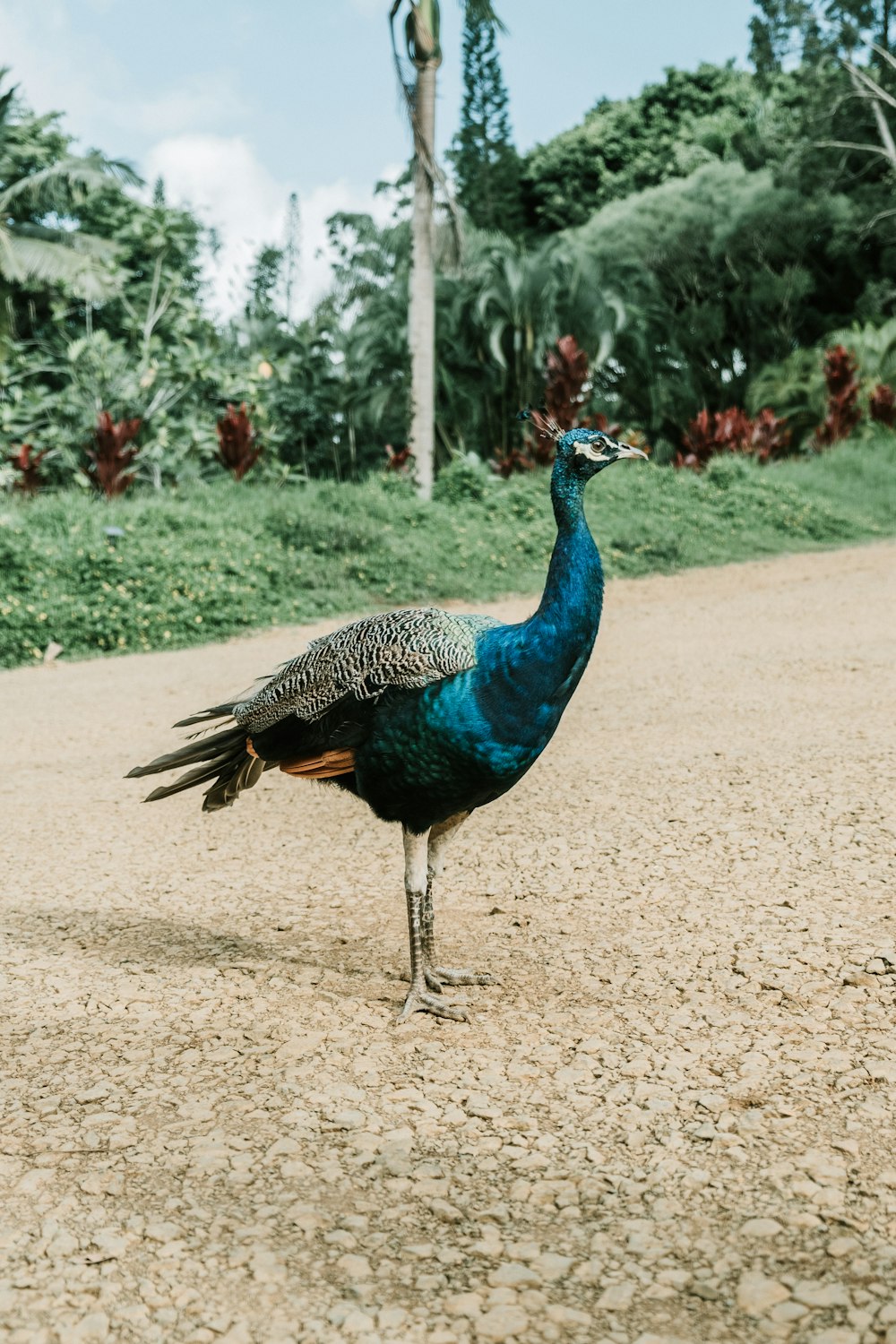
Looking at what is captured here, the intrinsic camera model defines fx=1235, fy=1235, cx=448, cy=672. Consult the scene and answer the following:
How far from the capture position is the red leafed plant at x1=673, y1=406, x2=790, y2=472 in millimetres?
16688

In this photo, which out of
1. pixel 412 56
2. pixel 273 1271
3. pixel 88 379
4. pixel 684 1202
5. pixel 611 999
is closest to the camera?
pixel 273 1271

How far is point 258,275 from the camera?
2688 centimetres

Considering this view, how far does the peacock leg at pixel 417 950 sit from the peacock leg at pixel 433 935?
0.05m

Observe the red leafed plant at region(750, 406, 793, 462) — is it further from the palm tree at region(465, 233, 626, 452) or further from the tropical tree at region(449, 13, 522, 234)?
the tropical tree at region(449, 13, 522, 234)

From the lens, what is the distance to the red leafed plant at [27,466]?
13.9m

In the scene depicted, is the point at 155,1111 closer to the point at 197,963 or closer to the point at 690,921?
the point at 197,963

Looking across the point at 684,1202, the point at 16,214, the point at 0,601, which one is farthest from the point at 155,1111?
the point at 16,214

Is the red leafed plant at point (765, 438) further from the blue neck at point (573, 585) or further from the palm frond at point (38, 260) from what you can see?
the blue neck at point (573, 585)

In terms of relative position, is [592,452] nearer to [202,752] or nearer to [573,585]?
[573,585]

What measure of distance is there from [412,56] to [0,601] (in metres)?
8.01

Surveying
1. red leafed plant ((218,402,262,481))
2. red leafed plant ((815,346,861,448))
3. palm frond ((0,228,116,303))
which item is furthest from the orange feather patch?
palm frond ((0,228,116,303))

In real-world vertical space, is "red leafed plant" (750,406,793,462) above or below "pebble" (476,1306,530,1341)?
above

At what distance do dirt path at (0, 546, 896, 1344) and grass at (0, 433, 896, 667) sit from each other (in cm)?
448

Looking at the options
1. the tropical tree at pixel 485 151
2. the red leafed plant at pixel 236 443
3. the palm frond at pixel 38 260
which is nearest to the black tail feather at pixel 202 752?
the red leafed plant at pixel 236 443
